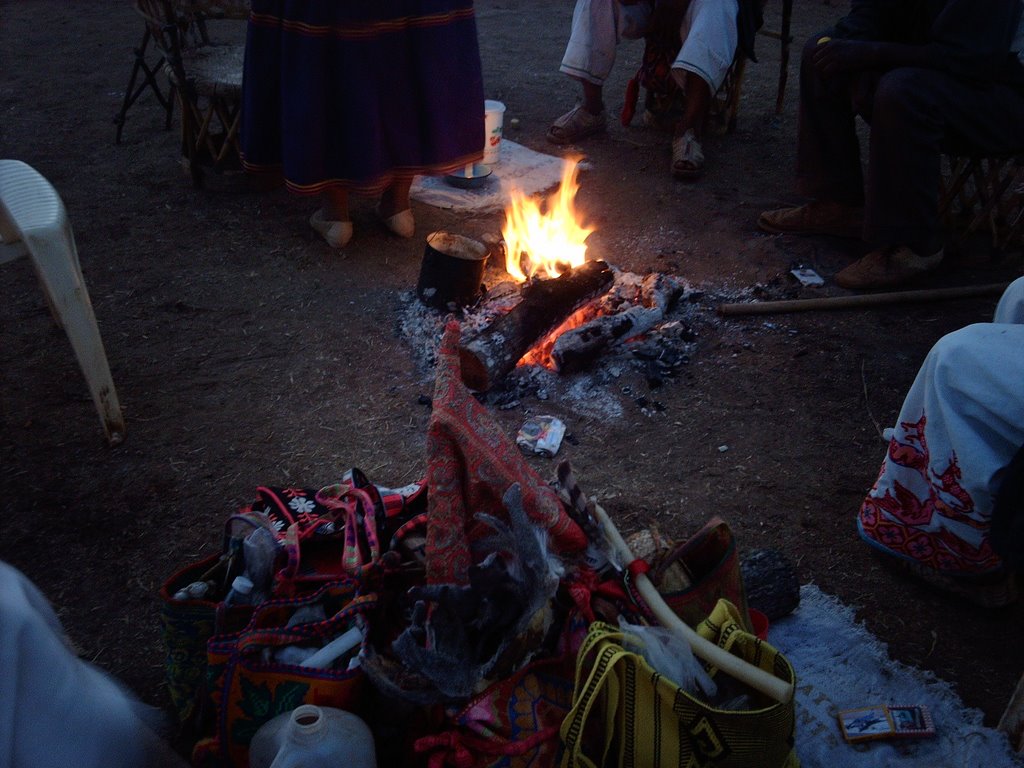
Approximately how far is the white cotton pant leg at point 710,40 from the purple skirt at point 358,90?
180 centimetres

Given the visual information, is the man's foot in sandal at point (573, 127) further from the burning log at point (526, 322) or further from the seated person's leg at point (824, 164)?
the burning log at point (526, 322)

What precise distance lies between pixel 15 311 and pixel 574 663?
10.7ft

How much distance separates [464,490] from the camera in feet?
5.91

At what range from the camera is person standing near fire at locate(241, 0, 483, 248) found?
3.43 m

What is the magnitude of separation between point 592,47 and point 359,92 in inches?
95.0

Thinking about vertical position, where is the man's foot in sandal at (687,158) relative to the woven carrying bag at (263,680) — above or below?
below

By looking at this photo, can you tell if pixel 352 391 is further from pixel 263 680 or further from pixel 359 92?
pixel 263 680

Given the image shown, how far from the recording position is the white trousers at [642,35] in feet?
16.1

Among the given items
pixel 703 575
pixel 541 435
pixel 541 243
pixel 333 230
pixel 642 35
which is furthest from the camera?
pixel 642 35

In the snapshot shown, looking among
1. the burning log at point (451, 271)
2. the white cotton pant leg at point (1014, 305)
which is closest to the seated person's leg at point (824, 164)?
the burning log at point (451, 271)

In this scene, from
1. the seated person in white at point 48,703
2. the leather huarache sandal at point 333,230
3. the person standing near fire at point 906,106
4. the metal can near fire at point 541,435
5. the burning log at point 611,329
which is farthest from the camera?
the leather huarache sandal at point 333,230

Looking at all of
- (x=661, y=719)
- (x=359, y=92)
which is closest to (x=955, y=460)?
(x=661, y=719)

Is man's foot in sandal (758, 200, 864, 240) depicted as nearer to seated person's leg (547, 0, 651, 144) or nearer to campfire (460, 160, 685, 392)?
campfire (460, 160, 685, 392)

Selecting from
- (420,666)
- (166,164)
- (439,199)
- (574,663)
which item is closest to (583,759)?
(574,663)
